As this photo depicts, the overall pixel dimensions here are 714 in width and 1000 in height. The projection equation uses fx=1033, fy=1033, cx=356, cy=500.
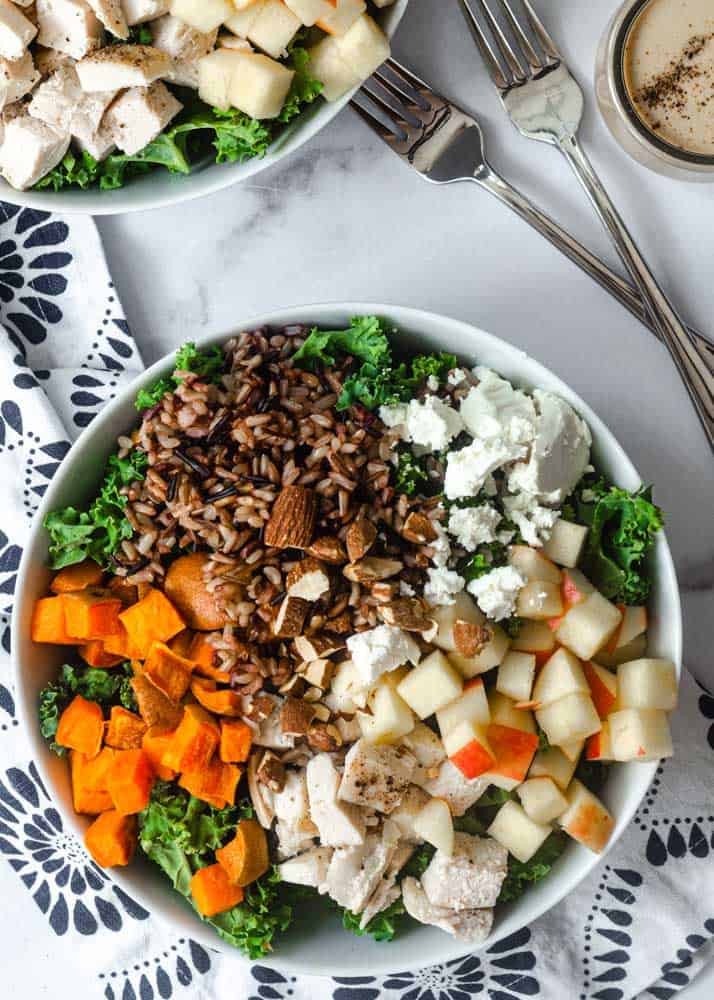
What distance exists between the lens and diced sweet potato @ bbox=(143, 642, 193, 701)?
1907 mm

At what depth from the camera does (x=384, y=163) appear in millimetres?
2213

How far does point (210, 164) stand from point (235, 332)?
0.38 meters

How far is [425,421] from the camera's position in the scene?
1907 millimetres

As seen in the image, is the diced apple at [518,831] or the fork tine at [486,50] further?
the fork tine at [486,50]

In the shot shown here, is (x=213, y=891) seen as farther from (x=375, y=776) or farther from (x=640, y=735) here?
(x=640, y=735)

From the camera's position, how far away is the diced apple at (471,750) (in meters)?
1.85

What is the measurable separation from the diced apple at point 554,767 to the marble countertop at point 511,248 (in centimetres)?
43

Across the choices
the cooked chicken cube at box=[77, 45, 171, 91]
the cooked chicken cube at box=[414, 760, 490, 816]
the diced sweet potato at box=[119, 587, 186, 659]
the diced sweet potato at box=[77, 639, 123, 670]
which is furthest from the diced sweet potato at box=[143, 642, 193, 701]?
the cooked chicken cube at box=[77, 45, 171, 91]

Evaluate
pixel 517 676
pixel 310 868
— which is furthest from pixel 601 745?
pixel 310 868

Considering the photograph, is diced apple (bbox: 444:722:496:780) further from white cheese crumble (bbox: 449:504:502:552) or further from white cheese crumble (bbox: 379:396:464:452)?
white cheese crumble (bbox: 379:396:464:452)

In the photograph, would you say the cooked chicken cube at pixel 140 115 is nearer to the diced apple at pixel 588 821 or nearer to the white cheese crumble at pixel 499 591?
the white cheese crumble at pixel 499 591

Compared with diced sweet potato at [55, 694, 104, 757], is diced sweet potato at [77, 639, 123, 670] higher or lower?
higher

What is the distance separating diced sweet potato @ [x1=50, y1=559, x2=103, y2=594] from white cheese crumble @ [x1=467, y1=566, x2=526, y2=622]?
75cm

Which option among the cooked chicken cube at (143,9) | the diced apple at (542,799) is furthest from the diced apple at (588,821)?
the cooked chicken cube at (143,9)
